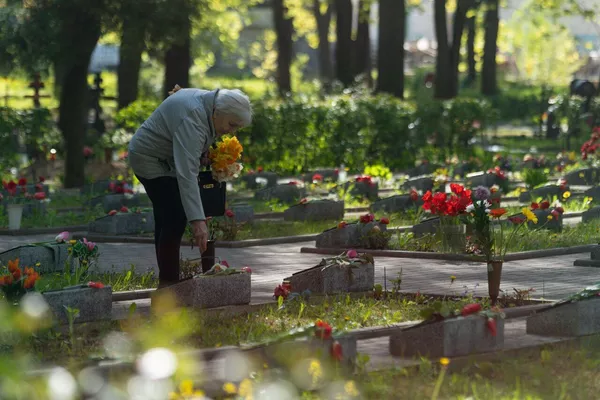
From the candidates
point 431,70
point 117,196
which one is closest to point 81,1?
point 117,196

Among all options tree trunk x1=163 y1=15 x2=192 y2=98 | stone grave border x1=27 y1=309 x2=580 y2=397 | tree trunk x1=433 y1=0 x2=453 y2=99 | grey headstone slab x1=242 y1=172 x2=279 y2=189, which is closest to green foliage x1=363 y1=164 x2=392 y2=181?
grey headstone slab x1=242 y1=172 x2=279 y2=189

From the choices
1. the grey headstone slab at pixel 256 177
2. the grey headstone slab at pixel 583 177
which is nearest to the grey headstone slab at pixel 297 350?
the grey headstone slab at pixel 256 177

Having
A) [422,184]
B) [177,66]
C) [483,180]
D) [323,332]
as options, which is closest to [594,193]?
[483,180]

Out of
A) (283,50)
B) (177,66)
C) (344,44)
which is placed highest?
(283,50)

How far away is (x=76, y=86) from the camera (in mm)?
22156

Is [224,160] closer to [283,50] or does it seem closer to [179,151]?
[179,151]

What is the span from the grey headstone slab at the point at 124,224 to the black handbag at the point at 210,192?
589cm

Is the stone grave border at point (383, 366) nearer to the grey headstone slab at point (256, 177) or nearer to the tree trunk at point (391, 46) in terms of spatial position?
the grey headstone slab at point (256, 177)

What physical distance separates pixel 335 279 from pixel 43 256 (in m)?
2.76

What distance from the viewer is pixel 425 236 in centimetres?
1402

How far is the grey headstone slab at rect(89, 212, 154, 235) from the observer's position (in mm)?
15680

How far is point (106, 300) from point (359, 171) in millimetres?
17182

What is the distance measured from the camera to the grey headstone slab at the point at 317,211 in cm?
1706

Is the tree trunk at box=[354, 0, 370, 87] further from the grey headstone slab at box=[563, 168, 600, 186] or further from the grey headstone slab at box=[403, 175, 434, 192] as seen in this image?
the grey headstone slab at box=[403, 175, 434, 192]
